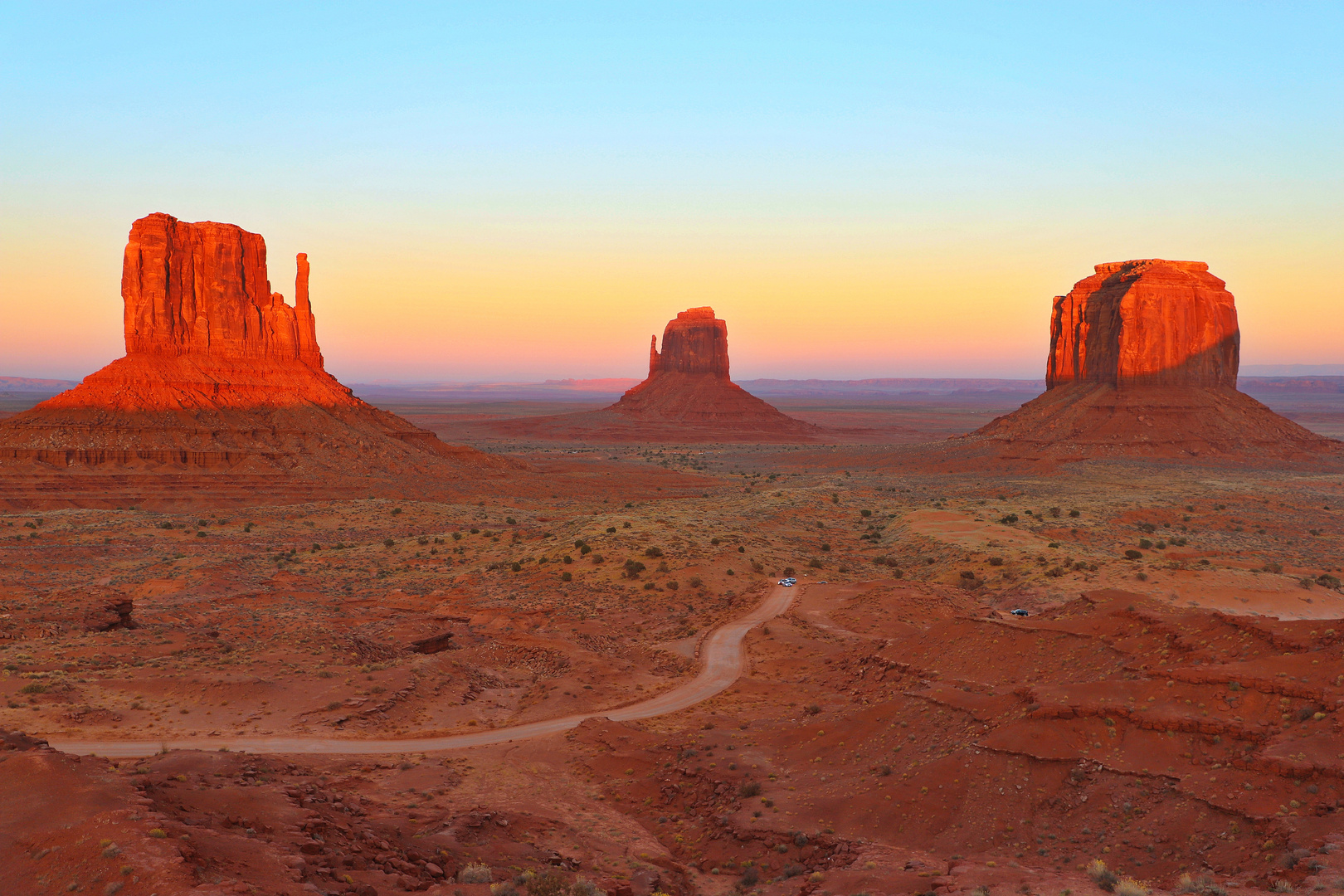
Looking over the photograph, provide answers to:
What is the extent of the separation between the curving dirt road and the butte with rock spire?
154 ft

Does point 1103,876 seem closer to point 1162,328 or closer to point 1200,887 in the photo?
point 1200,887

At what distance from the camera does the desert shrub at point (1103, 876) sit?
476 inches

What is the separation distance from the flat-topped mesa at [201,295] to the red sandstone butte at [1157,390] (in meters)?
76.8

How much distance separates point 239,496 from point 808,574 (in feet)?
150

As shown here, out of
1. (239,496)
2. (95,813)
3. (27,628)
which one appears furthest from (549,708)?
(239,496)

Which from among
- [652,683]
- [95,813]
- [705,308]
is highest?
[705,308]

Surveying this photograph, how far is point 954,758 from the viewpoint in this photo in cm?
1741

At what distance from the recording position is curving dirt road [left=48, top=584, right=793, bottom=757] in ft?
62.8

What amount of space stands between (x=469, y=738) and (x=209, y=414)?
6068cm

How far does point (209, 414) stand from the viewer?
70875 millimetres

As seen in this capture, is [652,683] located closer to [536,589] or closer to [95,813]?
[536,589]

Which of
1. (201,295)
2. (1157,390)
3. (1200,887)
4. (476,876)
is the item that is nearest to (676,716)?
(476,876)

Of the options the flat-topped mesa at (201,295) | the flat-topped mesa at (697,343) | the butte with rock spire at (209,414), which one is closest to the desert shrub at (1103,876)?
the butte with rock spire at (209,414)

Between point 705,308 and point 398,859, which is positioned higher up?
point 705,308
